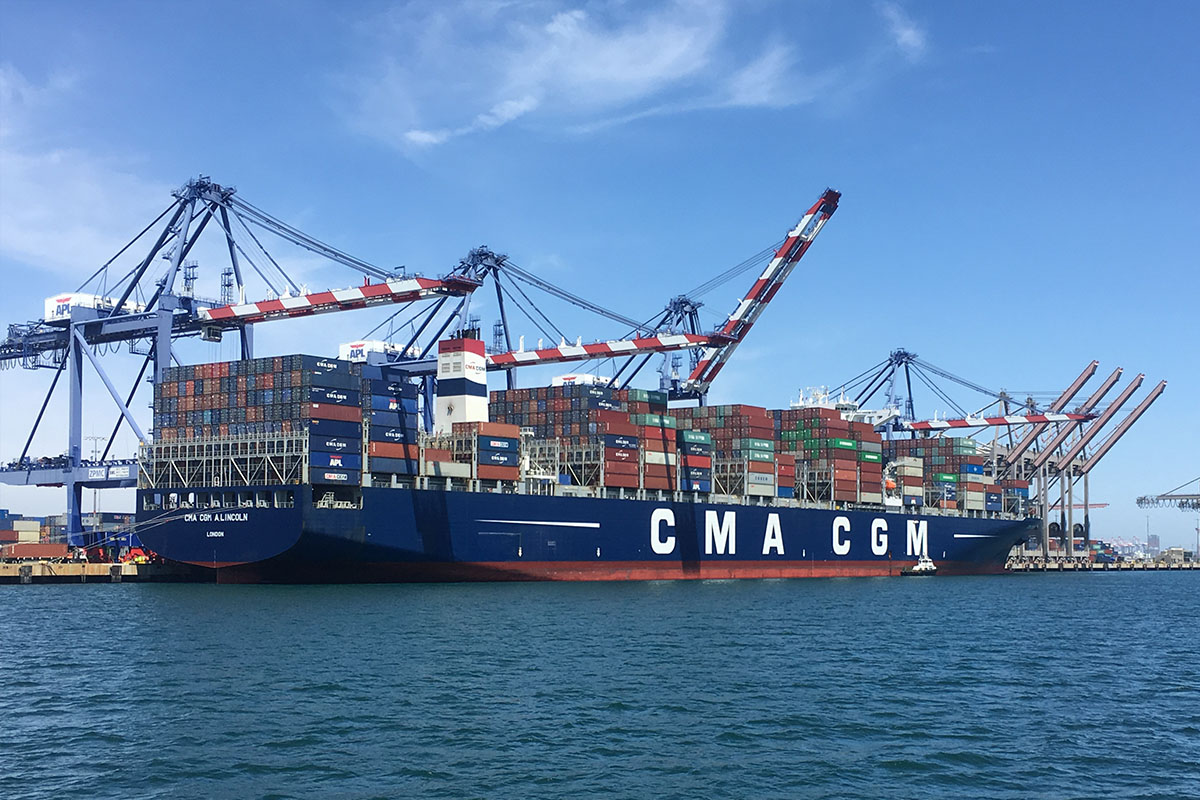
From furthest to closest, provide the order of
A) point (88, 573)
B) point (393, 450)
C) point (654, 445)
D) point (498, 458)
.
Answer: point (654, 445) → point (88, 573) → point (498, 458) → point (393, 450)

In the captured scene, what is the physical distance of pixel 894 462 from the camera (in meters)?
93.3

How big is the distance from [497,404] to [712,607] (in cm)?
3122

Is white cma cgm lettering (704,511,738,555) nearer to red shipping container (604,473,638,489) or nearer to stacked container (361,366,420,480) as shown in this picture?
red shipping container (604,473,638,489)

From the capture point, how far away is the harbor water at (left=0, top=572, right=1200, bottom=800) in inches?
750

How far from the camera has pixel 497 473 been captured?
60938 millimetres

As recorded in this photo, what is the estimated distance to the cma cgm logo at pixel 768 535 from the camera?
68562mm

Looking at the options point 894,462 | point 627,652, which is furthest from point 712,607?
point 894,462

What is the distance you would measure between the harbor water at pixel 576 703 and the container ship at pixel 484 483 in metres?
8.88

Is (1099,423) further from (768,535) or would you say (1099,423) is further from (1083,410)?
(768,535)

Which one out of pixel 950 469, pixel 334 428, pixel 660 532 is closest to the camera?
pixel 334 428

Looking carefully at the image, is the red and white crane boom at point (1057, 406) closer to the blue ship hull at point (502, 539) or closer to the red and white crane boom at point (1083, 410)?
the red and white crane boom at point (1083, 410)

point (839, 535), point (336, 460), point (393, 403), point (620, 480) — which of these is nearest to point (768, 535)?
point (839, 535)

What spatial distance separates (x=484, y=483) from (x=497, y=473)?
94 cm

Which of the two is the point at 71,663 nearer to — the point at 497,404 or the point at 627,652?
the point at 627,652
